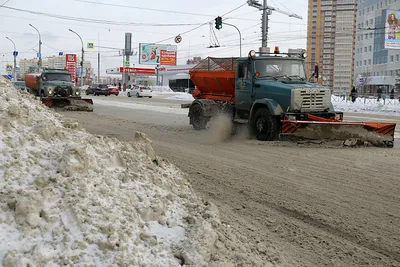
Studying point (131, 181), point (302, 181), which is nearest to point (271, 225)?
point (131, 181)

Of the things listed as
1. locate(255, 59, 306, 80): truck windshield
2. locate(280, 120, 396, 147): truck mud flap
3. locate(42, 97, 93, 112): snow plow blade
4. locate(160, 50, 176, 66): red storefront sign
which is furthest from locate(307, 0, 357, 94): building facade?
locate(280, 120, 396, 147): truck mud flap

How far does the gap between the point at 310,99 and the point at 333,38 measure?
314 feet

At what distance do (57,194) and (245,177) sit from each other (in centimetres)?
420

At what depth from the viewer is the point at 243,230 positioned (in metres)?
4.65

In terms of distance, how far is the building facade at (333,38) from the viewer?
277 ft

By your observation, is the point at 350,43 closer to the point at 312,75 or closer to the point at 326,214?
the point at 312,75

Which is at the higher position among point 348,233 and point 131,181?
point 131,181

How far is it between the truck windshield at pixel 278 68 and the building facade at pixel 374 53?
199 feet

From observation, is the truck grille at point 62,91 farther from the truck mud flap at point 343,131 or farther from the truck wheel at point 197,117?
the truck mud flap at point 343,131

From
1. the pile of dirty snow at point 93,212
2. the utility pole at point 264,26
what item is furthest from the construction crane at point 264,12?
the pile of dirty snow at point 93,212

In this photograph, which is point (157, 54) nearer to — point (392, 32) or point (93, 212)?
point (392, 32)

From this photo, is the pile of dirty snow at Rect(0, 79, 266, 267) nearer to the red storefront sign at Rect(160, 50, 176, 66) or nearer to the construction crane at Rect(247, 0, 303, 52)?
the construction crane at Rect(247, 0, 303, 52)

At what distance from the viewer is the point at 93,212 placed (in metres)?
3.56

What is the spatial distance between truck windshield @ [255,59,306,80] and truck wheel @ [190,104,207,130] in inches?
103
